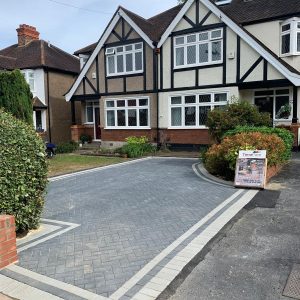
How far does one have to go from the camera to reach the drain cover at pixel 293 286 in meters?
3.65

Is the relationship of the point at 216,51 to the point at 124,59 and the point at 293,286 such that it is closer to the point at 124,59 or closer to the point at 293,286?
the point at 124,59

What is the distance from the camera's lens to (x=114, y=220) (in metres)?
6.28

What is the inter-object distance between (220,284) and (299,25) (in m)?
16.3

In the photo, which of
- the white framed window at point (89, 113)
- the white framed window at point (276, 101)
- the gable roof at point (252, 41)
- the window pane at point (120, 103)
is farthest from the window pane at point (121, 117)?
the white framed window at point (276, 101)

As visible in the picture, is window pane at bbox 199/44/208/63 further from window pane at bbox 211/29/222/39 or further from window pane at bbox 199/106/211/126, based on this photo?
window pane at bbox 199/106/211/126

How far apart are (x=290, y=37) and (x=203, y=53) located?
4239mm

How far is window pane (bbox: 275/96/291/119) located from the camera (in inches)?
648

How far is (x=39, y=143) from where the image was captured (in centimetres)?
562

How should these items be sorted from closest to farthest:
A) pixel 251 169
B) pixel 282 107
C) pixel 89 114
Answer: pixel 251 169
pixel 282 107
pixel 89 114

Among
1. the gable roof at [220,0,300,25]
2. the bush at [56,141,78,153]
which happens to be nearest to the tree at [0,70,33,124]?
the bush at [56,141,78,153]

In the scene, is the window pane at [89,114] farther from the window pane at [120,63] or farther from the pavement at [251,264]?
the pavement at [251,264]

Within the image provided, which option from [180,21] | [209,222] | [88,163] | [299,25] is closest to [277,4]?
[299,25]

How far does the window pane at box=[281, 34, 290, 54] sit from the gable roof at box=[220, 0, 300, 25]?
1.00m

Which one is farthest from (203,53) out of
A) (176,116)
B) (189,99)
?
(176,116)
